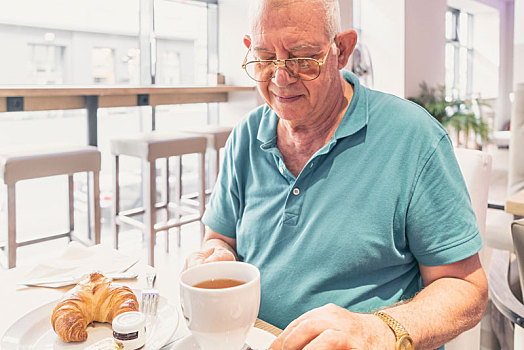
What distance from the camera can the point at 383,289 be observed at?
3.11 feet

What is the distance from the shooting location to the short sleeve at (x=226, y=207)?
1149 mm

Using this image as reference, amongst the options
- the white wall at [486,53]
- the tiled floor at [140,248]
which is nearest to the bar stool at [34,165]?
the tiled floor at [140,248]

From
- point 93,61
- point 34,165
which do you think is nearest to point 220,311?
point 34,165

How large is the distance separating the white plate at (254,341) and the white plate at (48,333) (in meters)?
0.04

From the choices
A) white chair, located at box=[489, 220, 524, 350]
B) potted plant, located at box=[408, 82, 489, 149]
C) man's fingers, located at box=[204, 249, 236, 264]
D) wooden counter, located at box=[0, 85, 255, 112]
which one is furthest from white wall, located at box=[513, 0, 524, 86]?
man's fingers, located at box=[204, 249, 236, 264]

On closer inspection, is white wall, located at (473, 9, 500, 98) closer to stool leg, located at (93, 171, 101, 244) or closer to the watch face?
stool leg, located at (93, 171, 101, 244)

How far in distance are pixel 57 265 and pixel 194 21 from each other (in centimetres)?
393

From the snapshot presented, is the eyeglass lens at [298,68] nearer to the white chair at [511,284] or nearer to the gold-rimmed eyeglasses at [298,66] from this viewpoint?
the gold-rimmed eyeglasses at [298,66]

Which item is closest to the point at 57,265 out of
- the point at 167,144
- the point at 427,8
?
the point at 167,144

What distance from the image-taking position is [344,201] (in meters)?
0.95

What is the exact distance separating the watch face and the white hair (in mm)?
589

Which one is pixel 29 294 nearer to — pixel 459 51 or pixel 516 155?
pixel 516 155

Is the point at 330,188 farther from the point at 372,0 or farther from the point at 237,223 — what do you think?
the point at 372,0

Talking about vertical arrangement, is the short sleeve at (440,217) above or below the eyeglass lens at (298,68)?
below
